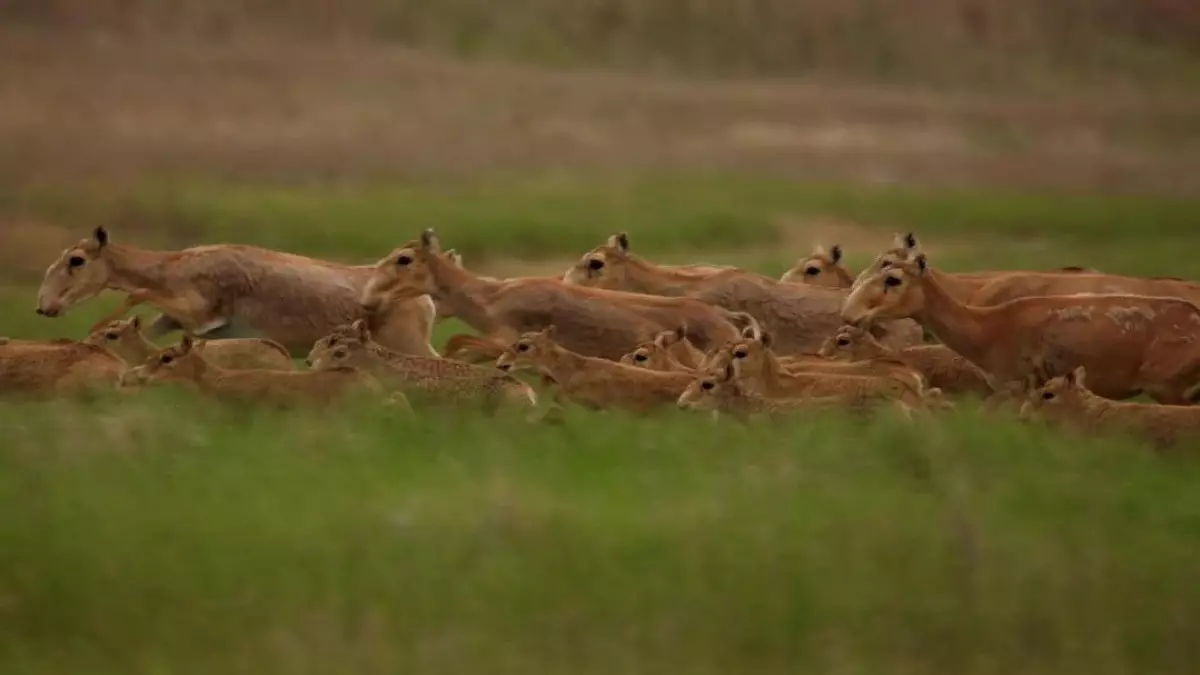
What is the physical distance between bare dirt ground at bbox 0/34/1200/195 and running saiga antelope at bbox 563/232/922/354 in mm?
1870

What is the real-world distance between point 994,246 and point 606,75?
2384mm

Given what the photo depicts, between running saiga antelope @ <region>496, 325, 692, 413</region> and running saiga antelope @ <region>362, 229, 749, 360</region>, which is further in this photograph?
running saiga antelope @ <region>362, 229, 749, 360</region>

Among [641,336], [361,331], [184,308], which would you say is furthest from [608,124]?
[361,331]

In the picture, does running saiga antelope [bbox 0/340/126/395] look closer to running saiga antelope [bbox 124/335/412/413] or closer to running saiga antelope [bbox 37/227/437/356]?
running saiga antelope [bbox 124/335/412/413]

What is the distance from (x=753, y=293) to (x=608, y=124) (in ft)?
7.93

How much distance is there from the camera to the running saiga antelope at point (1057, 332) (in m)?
6.06

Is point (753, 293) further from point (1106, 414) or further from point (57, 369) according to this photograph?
point (57, 369)

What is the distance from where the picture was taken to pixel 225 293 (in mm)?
6984

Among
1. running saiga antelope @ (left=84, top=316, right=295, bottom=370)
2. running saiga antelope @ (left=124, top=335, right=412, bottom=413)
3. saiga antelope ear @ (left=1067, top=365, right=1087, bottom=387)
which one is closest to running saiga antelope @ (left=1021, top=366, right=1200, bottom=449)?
saiga antelope ear @ (left=1067, top=365, right=1087, bottom=387)

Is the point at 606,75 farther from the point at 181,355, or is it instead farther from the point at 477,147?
the point at 181,355

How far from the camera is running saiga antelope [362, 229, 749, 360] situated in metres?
6.72

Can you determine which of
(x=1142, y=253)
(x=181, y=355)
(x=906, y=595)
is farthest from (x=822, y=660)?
(x=1142, y=253)

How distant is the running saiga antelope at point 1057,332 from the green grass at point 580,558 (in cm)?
133

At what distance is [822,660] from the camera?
3.81 metres
